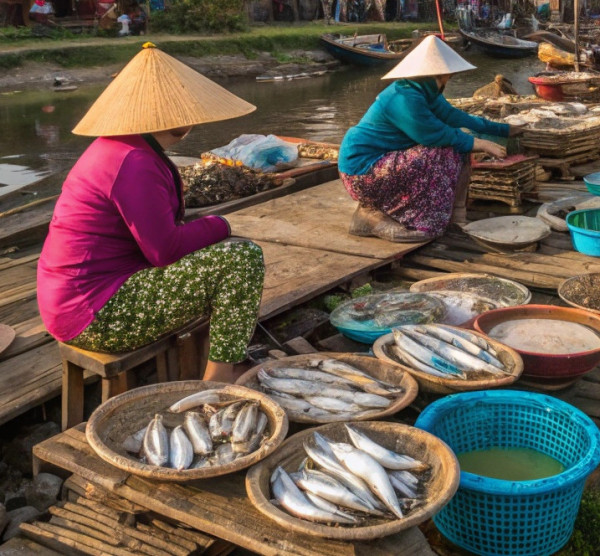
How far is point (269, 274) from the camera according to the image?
Result: 4.47 metres

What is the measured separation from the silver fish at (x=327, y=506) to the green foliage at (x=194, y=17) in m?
27.0

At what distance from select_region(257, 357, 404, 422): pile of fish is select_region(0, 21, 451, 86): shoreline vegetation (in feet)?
64.6

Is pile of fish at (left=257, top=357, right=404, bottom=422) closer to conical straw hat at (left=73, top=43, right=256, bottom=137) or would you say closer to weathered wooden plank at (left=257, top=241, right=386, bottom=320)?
weathered wooden plank at (left=257, top=241, right=386, bottom=320)

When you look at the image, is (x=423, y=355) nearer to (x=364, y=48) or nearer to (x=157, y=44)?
(x=157, y=44)

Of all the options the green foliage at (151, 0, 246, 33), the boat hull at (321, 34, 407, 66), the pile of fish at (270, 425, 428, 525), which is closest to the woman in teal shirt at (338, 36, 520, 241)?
the pile of fish at (270, 425, 428, 525)

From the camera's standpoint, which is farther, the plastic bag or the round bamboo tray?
the plastic bag

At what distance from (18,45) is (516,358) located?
74.9 ft

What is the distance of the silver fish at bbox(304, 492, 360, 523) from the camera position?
7.01 ft

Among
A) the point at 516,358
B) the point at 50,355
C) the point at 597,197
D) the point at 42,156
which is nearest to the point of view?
the point at 516,358

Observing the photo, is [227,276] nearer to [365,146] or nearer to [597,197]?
[365,146]

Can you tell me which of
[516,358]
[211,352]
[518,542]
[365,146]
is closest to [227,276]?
[211,352]

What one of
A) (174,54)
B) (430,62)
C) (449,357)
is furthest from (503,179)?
(174,54)

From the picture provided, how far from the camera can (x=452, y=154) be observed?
486 cm

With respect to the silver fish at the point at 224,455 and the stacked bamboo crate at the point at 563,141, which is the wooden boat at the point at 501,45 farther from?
the silver fish at the point at 224,455
